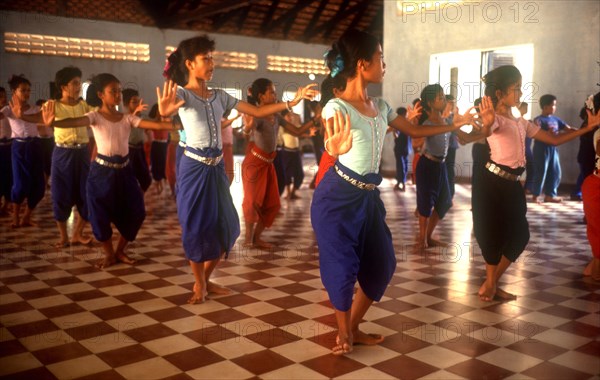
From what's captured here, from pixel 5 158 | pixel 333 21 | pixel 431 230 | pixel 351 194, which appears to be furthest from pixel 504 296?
pixel 333 21

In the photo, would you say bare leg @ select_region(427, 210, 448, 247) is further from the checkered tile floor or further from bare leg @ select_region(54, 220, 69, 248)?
bare leg @ select_region(54, 220, 69, 248)

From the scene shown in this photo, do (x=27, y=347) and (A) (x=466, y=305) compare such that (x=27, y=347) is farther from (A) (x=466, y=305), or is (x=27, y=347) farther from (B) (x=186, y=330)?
(A) (x=466, y=305)

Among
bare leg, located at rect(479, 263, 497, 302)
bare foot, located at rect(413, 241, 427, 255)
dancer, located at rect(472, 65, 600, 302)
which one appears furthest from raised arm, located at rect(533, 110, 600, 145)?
bare foot, located at rect(413, 241, 427, 255)

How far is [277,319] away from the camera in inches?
144

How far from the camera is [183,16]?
1709 cm

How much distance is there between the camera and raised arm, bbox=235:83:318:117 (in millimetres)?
3516

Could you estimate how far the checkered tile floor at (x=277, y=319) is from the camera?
292 centimetres

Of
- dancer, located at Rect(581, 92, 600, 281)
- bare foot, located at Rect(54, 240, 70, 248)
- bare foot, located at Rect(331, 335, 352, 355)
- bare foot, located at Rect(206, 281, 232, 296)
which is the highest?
dancer, located at Rect(581, 92, 600, 281)

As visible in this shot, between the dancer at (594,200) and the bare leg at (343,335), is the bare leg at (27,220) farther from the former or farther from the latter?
the dancer at (594,200)

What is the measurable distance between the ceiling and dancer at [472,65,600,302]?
1249cm

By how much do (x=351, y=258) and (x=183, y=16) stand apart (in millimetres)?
15466

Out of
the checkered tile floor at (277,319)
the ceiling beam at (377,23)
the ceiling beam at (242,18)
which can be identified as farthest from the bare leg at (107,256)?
the ceiling beam at (377,23)

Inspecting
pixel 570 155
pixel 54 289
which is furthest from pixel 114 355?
pixel 570 155

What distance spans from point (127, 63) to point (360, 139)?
15515 millimetres
